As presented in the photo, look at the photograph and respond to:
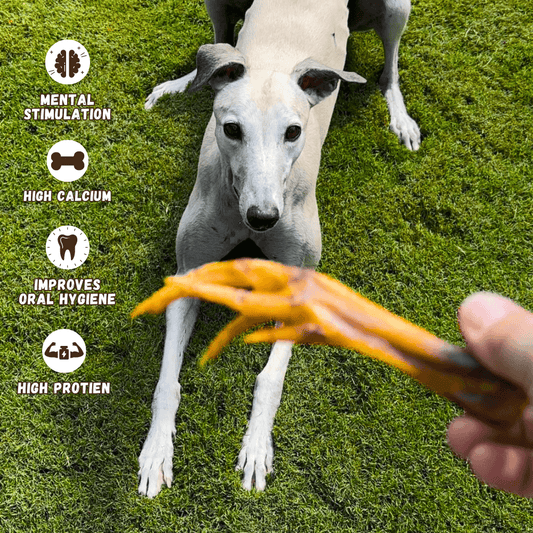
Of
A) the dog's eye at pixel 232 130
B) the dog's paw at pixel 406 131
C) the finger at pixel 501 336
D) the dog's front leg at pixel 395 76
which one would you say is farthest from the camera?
the dog's paw at pixel 406 131

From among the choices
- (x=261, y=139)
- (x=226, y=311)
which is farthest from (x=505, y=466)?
(x=226, y=311)

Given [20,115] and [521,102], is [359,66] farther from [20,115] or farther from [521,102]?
[20,115]

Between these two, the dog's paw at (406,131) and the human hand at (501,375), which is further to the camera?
the dog's paw at (406,131)

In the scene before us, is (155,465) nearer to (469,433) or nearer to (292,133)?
(292,133)

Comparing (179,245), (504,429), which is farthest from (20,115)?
(504,429)

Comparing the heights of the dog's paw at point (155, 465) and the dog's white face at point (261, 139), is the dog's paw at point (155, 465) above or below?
below

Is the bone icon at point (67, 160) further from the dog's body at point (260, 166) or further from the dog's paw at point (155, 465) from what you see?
the dog's paw at point (155, 465)

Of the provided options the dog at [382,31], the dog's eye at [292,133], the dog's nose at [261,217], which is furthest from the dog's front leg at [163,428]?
the dog at [382,31]
